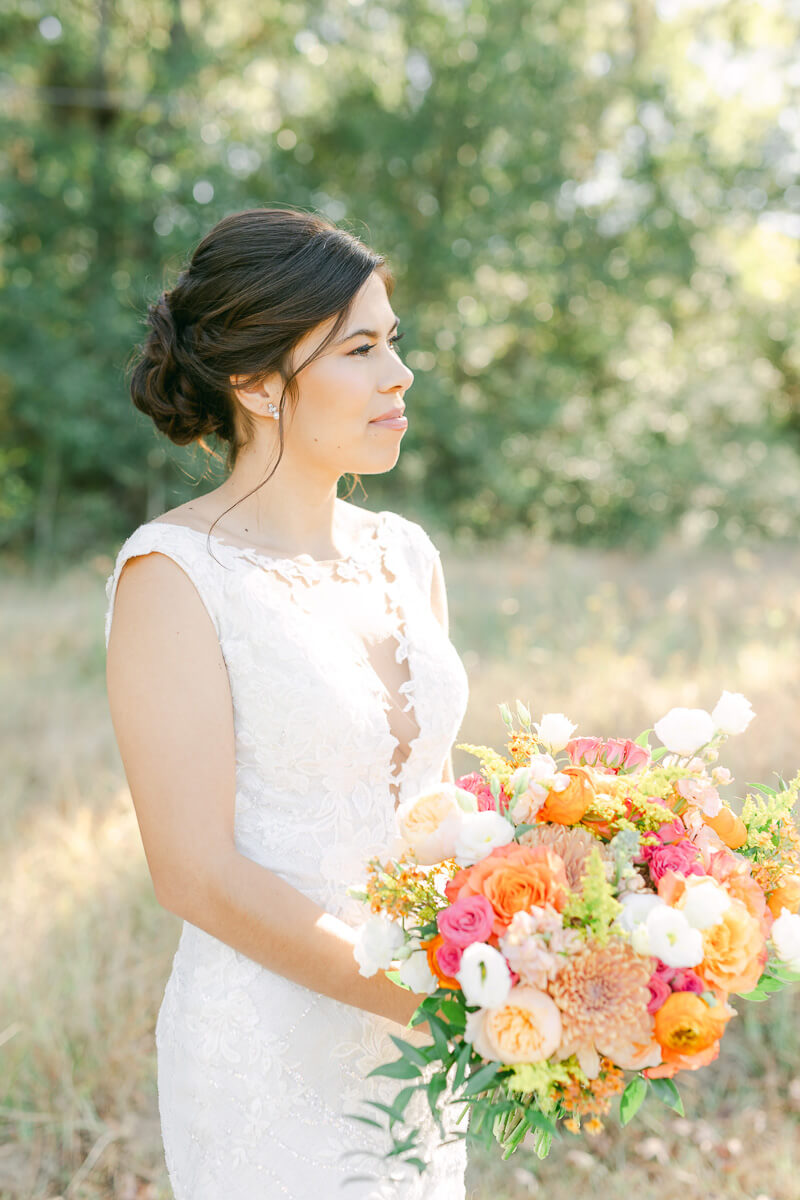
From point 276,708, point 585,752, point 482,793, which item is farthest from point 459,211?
point 482,793

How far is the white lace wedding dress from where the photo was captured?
1724 millimetres

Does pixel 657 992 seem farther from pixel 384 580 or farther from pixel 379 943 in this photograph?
pixel 384 580

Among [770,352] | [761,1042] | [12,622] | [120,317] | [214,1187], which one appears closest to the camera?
[214,1187]

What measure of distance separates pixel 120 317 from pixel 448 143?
4642mm

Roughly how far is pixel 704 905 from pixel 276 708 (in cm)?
82

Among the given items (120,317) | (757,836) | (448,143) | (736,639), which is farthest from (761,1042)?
(448,143)

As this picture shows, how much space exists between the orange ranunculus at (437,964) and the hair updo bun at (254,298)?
110 cm

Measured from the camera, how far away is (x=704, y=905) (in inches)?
48.6

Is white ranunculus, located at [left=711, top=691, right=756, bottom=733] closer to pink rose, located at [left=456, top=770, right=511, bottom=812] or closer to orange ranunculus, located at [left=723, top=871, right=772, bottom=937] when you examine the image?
orange ranunculus, located at [left=723, top=871, right=772, bottom=937]

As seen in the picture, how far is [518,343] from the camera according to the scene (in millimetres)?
13883

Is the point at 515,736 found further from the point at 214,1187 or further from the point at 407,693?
the point at 214,1187

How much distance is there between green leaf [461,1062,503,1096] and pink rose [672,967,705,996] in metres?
0.26

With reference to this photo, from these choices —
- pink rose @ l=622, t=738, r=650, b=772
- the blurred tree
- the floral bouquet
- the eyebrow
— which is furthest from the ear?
the blurred tree

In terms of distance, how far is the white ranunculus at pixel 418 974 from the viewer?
1.32m
